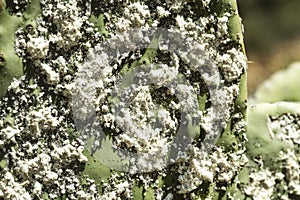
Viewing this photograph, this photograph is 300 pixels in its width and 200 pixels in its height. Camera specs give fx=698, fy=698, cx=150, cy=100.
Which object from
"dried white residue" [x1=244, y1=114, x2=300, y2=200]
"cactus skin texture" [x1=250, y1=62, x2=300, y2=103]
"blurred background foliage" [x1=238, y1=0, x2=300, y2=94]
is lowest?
"dried white residue" [x1=244, y1=114, x2=300, y2=200]

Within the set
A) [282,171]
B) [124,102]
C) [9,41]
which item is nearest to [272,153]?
[282,171]

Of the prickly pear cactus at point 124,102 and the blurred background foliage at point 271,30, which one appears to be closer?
the prickly pear cactus at point 124,102

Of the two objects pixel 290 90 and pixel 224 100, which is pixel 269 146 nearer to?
pixel 224 100

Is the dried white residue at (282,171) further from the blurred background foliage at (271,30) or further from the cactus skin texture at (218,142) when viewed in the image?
the blurred background foliage at (271,30)

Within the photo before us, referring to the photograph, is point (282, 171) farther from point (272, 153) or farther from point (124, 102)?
point (124, 102)

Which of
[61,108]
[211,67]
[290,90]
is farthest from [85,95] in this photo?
[290,90]

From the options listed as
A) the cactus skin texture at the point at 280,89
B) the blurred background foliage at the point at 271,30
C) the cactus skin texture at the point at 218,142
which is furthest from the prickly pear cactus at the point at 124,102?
the blurred background foliage at the point at 271,30

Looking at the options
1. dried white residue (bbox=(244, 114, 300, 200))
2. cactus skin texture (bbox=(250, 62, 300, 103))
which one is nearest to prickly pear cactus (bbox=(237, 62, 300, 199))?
dried white residue (bbox=(244, 114, 300, 200))

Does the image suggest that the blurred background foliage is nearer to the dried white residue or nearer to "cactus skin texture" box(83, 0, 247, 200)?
the dried white residue
